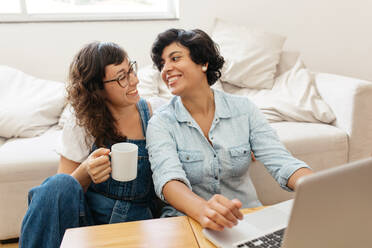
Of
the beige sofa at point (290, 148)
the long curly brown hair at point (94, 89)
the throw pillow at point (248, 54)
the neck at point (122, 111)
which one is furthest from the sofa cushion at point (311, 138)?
the long curly brown hair at point (94, 89)

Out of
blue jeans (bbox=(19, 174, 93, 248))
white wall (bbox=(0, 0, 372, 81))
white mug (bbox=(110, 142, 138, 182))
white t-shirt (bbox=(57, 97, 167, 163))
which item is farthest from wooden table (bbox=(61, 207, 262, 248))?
white wall (bbox=(0, 0, 372, 81))

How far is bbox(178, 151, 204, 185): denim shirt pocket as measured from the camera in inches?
50.0

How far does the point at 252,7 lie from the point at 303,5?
43cm

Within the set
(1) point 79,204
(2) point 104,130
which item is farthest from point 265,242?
(2) point 104,130

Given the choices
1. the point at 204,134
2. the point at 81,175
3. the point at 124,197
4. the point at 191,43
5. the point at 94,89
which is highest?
the point at 191,43

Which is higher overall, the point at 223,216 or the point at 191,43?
the point at 191,43

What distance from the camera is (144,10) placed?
286cm

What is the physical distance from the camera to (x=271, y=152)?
1.28 m

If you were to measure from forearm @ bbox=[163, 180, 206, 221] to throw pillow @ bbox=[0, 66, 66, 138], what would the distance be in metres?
1.29

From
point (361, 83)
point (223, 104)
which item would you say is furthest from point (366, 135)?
point (223, 104)

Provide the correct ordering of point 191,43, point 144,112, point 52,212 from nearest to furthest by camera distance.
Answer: point 52,212 → point 191,43 → point 144,112

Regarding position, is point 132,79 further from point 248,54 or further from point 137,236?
point 248,54

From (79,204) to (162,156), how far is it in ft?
1.06

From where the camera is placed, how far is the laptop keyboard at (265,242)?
829 mm
